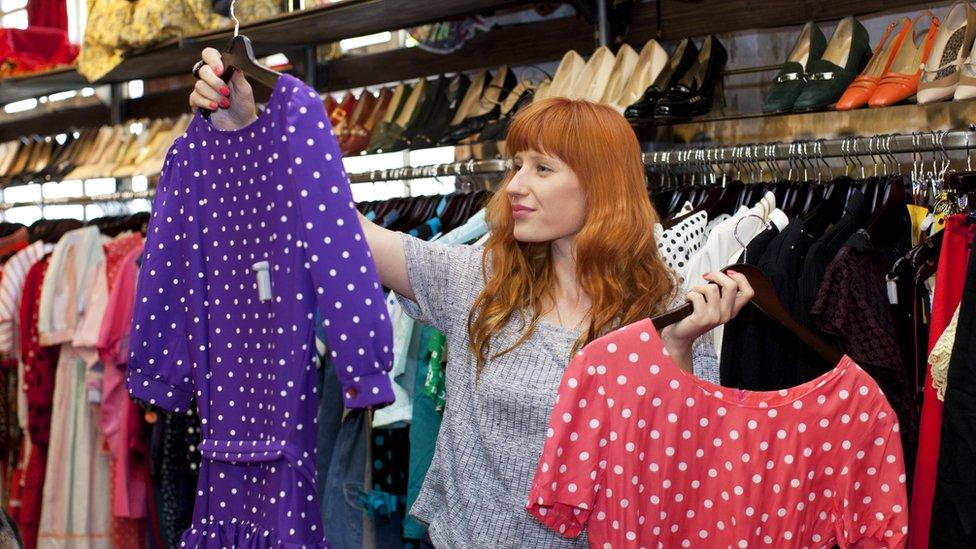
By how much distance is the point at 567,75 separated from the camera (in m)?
3.46

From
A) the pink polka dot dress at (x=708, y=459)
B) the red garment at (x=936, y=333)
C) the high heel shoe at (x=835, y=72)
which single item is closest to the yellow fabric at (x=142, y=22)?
the high heel shoe at (x=835, y=72)

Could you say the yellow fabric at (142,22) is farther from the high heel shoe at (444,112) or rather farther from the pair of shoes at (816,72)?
the pair of shoes at (816,72)

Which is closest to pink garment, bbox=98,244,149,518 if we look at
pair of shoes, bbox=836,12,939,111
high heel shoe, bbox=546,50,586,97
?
high heel shoe, bbox=546,50,586,97

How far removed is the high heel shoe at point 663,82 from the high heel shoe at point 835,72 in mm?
350

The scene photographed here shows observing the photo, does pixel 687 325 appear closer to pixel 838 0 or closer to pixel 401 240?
pixel 401 240

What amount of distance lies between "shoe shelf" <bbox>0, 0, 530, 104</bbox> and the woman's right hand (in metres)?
1.64

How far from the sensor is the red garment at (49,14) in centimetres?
496

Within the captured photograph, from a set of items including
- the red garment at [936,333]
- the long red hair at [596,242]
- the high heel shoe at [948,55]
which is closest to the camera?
the long red hair at [596,242]

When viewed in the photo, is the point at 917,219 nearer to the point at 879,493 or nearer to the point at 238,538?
the point at 879,493

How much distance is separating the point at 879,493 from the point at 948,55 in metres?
1.32

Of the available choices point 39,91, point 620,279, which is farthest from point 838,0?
point 39,91

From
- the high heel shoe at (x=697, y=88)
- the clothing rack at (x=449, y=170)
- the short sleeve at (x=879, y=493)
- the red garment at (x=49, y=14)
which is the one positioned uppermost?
the red garment at (x=49, y=14)

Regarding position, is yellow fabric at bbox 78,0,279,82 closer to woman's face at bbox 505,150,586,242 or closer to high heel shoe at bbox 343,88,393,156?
high heel shoe at bbox 343,88,393,156

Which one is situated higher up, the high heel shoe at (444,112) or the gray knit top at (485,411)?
the high heel shoe at (444,112)
